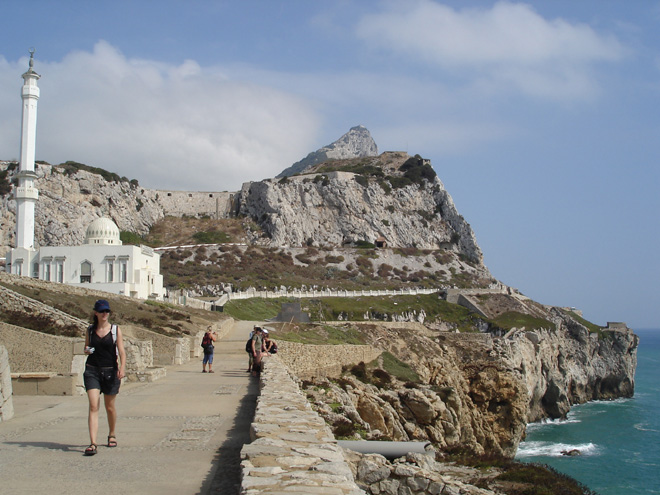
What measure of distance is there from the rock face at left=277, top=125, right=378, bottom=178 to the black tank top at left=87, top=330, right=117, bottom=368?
537 feet

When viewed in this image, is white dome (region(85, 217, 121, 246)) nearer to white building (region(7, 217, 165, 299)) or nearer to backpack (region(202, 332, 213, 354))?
white building (region(7, 217, 165, 299))

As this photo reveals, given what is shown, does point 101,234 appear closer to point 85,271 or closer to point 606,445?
point 85,271

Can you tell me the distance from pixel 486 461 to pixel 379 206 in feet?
284

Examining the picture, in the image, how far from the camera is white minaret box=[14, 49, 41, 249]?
163 ft

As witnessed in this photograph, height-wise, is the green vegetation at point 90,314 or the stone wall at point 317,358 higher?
the green vegetation at point 90,314

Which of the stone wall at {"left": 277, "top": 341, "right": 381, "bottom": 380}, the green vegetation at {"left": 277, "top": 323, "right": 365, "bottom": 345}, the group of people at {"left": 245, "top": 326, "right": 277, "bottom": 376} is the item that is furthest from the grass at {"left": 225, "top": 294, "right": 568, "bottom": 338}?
the group of people at {"left": 245, "top": 326, "right": 277, "bottom": 376}

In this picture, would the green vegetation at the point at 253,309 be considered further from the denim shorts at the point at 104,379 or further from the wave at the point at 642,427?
the denim shorts at the point at 104,379

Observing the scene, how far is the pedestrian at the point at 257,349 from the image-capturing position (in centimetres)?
1631

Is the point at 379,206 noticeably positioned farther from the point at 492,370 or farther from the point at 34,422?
the point at 34,422

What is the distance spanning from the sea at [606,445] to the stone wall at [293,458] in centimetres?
2501

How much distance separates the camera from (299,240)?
9369cm

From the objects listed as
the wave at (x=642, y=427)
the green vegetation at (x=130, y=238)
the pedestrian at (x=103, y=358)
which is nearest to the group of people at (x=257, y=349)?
the pedestrian at (x=103, y=358)

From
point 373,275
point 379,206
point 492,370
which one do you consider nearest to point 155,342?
point 492,370

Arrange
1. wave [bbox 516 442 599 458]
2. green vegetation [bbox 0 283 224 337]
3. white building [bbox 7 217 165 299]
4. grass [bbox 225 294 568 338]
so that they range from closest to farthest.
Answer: green vegetation [bbox 0 283 224 337] < wave [bbox 516 442 599 458] < white building [bbox 7 217 165 299] < grass [bbox 225 294 568 338]
